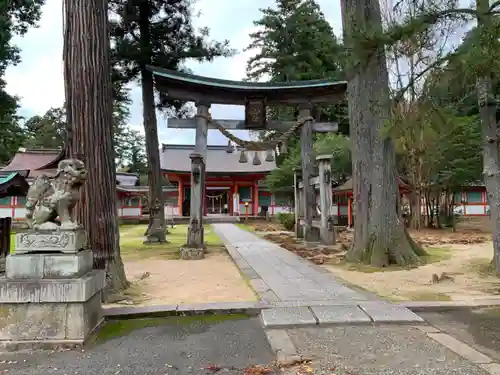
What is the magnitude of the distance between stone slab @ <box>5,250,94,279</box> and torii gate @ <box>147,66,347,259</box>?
5.84m

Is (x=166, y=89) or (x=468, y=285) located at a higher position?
(x=166, y=89)

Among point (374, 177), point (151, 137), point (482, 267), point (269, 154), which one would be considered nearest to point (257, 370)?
point (374, 177)

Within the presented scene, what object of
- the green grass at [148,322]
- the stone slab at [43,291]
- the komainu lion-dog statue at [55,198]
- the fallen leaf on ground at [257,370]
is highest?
the komainu lion-dog statue at [55,198]

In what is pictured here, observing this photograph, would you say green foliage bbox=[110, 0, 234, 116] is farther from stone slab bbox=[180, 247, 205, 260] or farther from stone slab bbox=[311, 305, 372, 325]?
stone slab bbox=[311, 305, 372, 325]

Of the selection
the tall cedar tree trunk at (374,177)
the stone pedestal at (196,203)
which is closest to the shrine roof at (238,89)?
the stone pedestal at (196,203)

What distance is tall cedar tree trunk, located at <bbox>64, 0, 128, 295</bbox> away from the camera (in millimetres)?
5109

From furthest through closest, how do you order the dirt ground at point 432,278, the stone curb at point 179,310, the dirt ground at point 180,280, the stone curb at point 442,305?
the dirt ground at point 432,278, the dirt ground at point 180,280, the stone curb at point 442,305, the stone curb at point 179,310

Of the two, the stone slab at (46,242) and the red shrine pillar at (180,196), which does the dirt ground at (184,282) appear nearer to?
the stone slab at (46,242)

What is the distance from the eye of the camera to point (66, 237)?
3.53 meters

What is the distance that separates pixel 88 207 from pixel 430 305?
4.47 meters

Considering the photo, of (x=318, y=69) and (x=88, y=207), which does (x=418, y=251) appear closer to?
(x=88, y=207)

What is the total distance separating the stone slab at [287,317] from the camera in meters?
3.79

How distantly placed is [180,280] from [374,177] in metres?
4.54

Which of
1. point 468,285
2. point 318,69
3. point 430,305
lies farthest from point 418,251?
point 318,69
